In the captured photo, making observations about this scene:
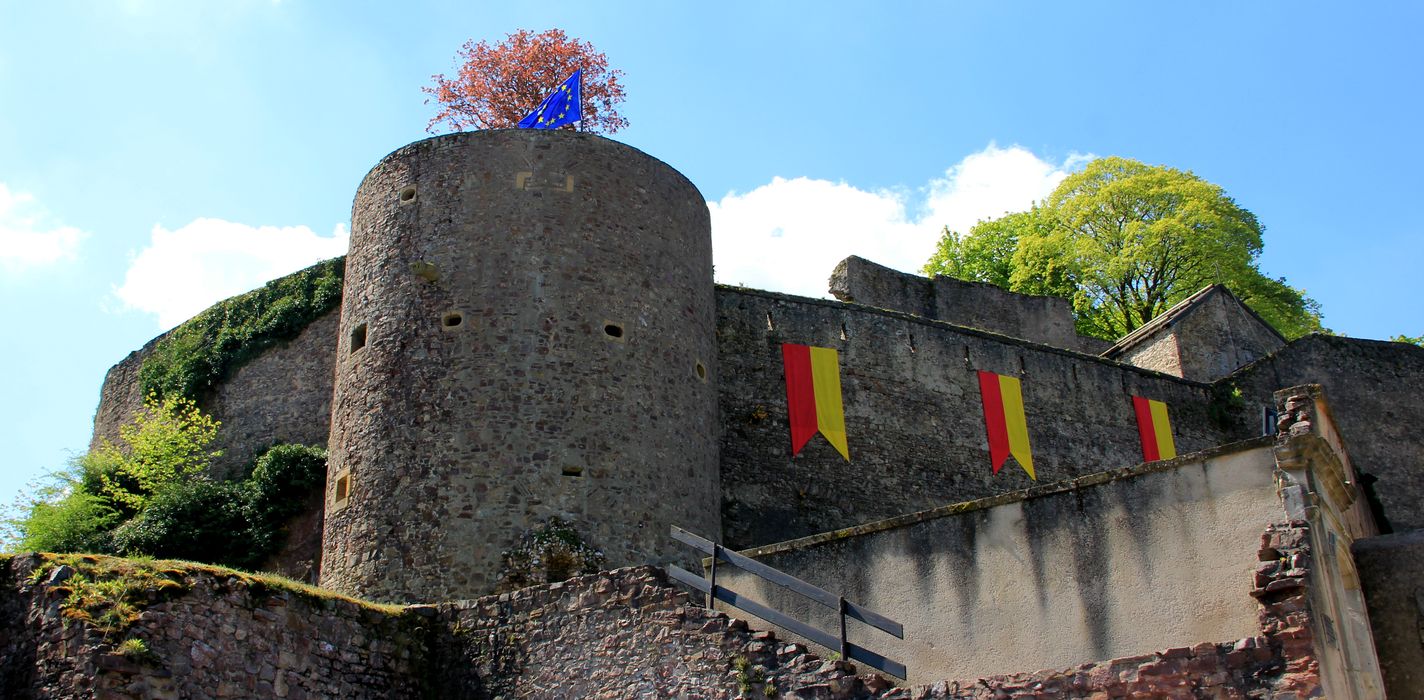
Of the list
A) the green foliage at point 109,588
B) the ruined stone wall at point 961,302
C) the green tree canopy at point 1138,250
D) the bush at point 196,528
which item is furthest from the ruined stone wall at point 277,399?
the green tree canopy at point 1138,250

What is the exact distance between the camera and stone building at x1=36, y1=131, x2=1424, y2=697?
10.2m

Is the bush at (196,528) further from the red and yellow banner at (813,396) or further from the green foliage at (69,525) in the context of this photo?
the red and yellow banner at (813,396)

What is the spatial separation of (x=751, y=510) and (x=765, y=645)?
24.1 feet

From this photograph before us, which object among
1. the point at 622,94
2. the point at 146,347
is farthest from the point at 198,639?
the point at 622,94

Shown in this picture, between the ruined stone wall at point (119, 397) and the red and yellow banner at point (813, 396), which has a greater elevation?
the ruined stone wall at point (119, 397)

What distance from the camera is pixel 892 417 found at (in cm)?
1994

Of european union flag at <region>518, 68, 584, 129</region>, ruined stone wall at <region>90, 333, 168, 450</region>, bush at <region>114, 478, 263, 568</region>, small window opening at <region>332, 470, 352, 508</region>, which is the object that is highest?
european union flag at <region>518, 68, 584, 129</region>

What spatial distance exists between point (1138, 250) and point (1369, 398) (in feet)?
34.6

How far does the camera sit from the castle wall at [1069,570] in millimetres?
10133

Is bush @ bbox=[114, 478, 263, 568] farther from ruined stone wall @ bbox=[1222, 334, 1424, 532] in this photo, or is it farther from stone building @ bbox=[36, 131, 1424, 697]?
ruined stone wall @ bbox=[1222, 334, 1424, 532]

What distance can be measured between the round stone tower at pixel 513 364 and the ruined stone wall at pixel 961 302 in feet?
28.6

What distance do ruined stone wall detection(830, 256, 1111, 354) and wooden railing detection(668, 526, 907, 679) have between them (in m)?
13.8

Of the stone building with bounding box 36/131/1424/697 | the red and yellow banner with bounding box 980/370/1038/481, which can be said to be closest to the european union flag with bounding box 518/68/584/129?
the stone building with bounding box 36/131/1424/697

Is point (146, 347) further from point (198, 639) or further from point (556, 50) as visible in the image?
point (198, 639)
